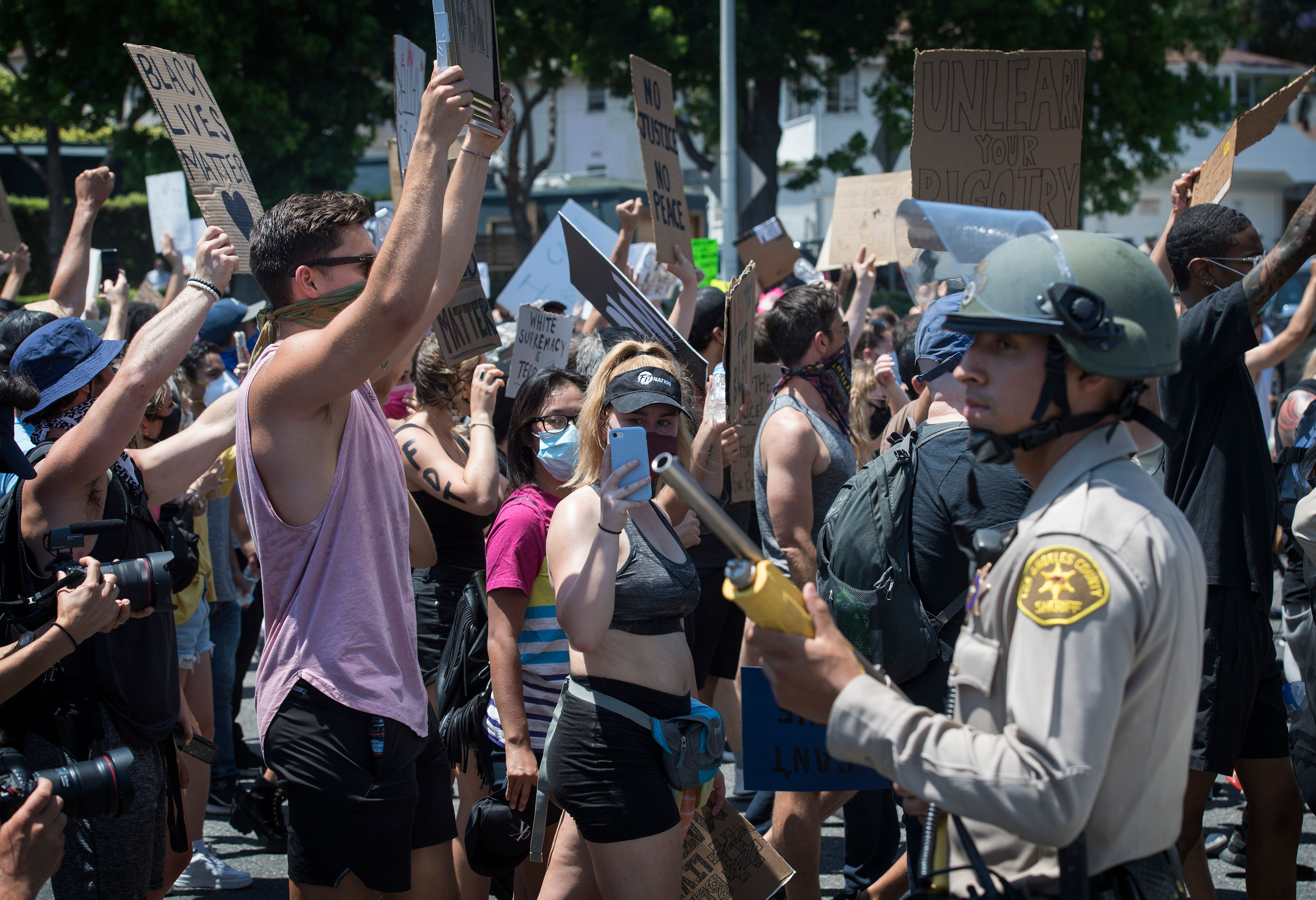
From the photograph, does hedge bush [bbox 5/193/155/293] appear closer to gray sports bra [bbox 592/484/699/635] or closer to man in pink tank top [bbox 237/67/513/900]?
man in pink tank top [bbox 237/67/513/900]

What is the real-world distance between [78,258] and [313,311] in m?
3.20

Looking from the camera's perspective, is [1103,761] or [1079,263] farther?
[1079,263]

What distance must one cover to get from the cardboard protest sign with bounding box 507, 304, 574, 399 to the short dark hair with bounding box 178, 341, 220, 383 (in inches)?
78.7

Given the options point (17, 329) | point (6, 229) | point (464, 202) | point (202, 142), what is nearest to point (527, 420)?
point (464, 202)

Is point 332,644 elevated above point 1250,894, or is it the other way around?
point 332,644

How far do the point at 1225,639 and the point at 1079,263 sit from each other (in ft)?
6.93

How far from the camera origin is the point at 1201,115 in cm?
2405

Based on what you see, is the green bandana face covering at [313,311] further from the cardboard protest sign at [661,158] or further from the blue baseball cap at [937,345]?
the cardboard protest sign at [661,158]

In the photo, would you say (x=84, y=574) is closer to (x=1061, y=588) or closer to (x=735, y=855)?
(x=735, y=855)

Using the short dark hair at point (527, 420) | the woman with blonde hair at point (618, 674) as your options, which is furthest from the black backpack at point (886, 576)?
the short dark hair at point (527, 420)

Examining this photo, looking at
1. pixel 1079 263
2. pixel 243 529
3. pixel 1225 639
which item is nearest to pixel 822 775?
pixel 1225 639

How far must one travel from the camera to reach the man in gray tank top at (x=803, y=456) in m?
4.12

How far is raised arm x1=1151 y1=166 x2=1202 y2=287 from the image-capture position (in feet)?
13.8

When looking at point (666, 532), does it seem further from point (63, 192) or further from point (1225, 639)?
point (63, 192)
